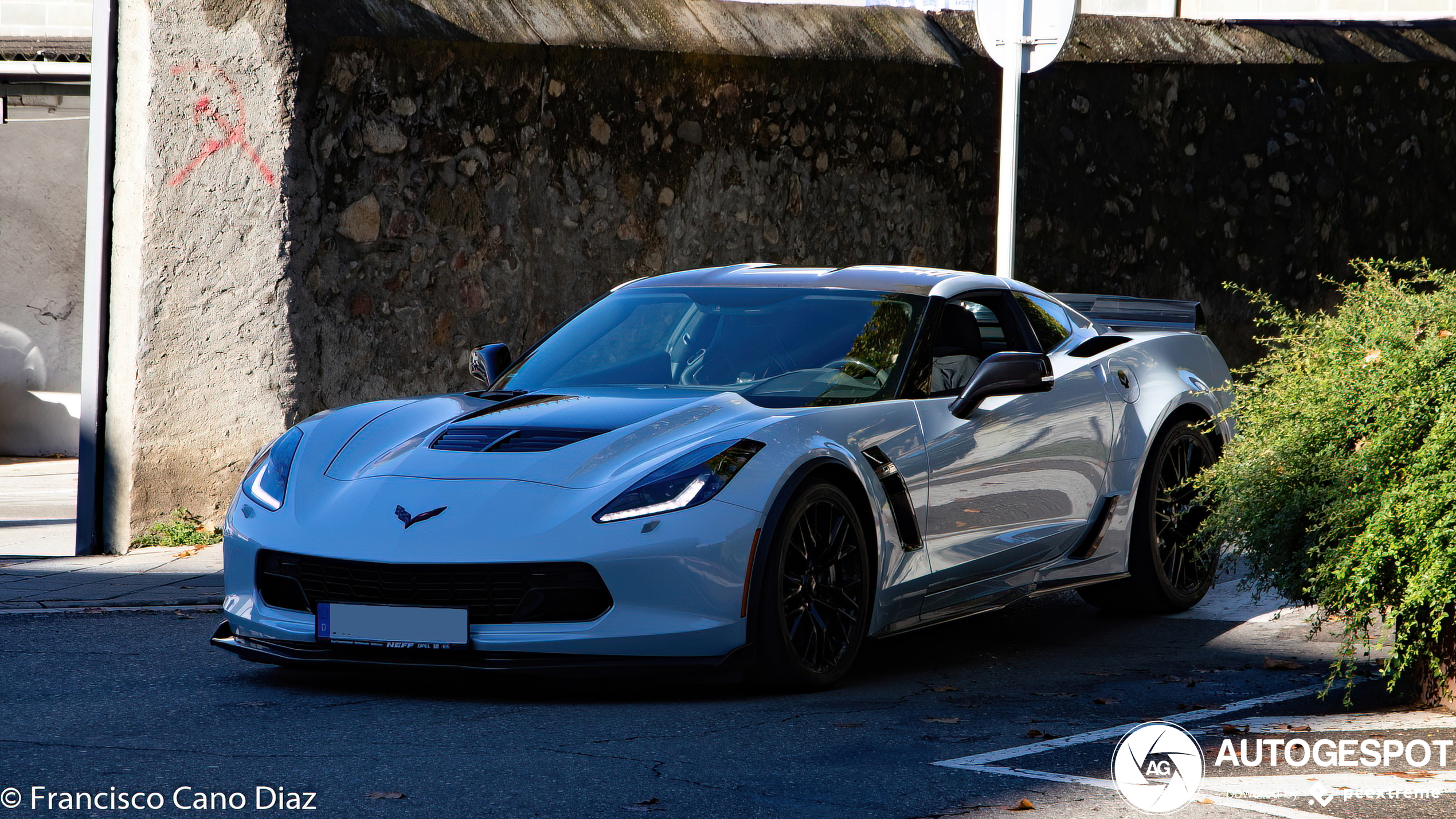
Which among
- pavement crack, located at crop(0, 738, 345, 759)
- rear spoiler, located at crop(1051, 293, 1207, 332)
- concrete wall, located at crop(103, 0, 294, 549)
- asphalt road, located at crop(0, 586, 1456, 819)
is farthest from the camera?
concrete wall, located at crop(103, 0, 294, 549)

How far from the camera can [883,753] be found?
14.5ft

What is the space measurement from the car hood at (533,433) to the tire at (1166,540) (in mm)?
2199

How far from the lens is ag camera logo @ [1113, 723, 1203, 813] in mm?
4008

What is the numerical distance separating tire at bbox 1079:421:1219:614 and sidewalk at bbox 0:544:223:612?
372 centimetres

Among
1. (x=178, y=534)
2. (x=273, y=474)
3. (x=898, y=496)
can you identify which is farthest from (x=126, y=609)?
(x=898, y=496)

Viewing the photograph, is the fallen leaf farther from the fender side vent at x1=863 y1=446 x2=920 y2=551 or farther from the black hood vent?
the black hood vent

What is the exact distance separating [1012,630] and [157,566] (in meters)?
3.95

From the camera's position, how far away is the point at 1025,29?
308 inches

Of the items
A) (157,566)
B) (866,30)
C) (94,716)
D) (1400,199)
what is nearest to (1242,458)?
(94,716)

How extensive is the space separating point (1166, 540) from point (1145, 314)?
4.05 feet

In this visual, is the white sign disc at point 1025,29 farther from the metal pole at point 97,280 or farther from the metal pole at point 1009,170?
the metal pole at point 97,280

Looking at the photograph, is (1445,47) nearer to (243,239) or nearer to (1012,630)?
(1012,630)

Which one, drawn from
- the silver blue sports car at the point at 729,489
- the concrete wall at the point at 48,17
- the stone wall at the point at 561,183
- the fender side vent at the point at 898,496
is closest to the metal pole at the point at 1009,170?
the silver blue sports car at the point at 729,489

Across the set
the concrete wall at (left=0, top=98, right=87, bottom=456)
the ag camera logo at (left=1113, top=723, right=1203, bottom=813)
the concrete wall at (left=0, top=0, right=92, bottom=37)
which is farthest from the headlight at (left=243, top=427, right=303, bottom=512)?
the concrete wall at (left=0, top=0, right=92, bottom=37)
